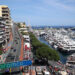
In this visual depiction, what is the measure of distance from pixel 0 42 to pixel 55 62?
60.2ft

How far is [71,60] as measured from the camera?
5188cm

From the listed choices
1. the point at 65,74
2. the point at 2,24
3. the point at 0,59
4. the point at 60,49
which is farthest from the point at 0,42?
the point at 60,49

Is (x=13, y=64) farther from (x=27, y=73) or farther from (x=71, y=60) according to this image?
(x=71, y=60)

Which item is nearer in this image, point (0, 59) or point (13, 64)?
point (13, 64)

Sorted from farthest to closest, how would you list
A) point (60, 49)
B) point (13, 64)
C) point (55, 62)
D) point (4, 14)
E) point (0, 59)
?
point (60, 49) < point (4, 14) < point (55, 62) < point (0, 59) < point (13, 64)

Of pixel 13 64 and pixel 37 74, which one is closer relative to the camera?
pixel 13 64

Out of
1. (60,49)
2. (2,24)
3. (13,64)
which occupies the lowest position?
(60,49)

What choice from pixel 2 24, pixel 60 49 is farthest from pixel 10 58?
pixel 60 49

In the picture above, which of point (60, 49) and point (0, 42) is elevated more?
point (0, 42)

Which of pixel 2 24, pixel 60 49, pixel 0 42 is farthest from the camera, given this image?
pixel 60 49

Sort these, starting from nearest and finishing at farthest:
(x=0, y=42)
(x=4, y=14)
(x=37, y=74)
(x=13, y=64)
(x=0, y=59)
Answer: (x=13, y=64), (x=37, y=74), (x=0, y=59), (x=0, y=42), (x=4, y=14)

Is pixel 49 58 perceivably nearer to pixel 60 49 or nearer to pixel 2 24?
pixel 2 24

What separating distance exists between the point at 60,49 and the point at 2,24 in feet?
113

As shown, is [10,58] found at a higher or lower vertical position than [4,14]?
lower
